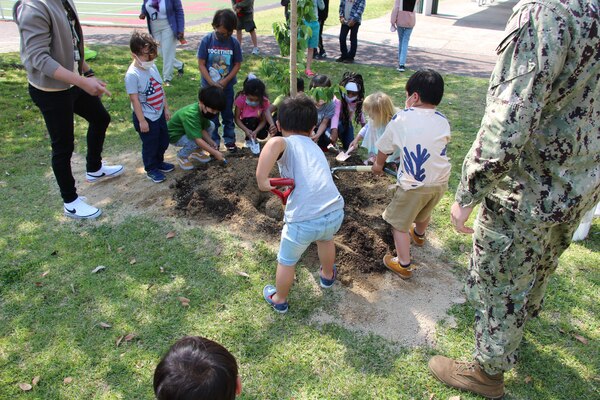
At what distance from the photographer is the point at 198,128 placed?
4906mm

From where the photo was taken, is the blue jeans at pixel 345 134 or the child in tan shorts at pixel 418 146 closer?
the child in tan shorts at pixel 418 146

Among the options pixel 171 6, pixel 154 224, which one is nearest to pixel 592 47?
pixel 154 224

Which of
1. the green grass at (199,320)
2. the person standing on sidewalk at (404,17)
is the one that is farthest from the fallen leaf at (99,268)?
the person standing on sidewalk at (404,17)

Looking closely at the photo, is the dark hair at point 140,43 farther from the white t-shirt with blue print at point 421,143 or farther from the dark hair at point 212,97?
the white t-shirt with blue print at point 421,143

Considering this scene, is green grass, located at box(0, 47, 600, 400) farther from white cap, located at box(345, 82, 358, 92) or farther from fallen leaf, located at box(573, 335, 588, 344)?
white cap, located at box(345, 82, 358, 92)

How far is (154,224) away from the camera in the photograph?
4199mm

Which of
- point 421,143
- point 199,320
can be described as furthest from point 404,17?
point 199,320

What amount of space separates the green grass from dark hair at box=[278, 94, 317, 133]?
1.24m

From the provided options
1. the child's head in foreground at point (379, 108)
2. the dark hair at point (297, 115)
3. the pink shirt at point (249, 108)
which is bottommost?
the pink shirt at point (249, 108)

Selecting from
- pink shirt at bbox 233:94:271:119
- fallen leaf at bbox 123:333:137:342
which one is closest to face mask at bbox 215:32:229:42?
pink shirt at bbox 233:94:271:119

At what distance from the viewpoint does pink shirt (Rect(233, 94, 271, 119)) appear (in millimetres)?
A: 5434

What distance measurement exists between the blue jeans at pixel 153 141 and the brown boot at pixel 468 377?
3.45 metres

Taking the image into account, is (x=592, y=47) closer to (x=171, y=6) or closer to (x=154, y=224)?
(x=154, y=224)

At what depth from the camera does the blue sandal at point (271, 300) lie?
10.5ft
